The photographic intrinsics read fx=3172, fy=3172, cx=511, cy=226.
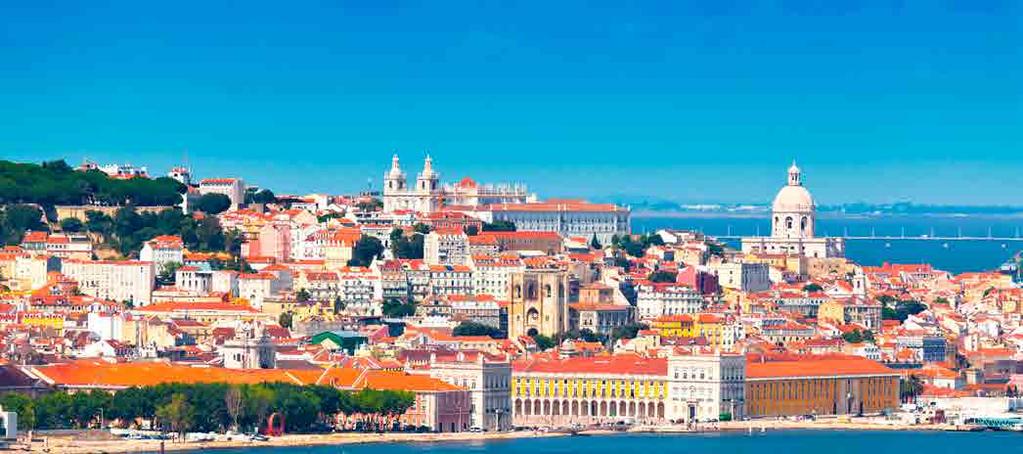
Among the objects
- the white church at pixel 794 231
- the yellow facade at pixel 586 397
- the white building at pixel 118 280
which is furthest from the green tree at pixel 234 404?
the white church at pixel 794 231

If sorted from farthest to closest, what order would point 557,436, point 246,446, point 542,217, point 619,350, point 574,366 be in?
point 542,217 → point 619,350 → point 574,366 → point 557,436 → point 246,446

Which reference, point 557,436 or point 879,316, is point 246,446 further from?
point 879,316

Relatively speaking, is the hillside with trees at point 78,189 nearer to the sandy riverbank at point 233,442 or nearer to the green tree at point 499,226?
the green tree at point 499,226

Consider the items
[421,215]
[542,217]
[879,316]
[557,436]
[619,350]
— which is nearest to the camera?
[557,436]

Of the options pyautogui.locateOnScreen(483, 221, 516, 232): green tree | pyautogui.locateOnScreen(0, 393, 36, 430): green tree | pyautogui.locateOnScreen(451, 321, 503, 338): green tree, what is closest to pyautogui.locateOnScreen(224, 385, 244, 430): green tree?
pyautogui.locateOnScreen(0, 393, 36, 430): green tree

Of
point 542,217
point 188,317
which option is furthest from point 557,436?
point 542,217

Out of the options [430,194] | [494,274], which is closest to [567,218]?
[430,194]
